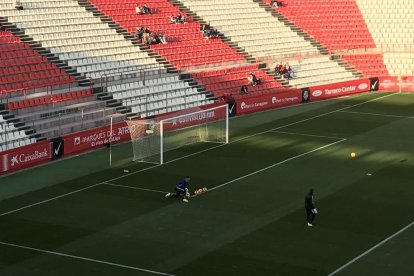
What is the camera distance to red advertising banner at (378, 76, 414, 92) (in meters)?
64.7

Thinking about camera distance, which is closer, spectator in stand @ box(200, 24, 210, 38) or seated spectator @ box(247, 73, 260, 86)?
seated spectator @ box(247, 73, 260, 86)

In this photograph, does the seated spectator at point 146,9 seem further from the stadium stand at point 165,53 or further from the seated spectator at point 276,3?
the seated spectator at point 276,3

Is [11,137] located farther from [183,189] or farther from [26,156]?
[183,189]

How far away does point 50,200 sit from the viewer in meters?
34.1

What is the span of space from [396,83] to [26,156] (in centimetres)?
3488

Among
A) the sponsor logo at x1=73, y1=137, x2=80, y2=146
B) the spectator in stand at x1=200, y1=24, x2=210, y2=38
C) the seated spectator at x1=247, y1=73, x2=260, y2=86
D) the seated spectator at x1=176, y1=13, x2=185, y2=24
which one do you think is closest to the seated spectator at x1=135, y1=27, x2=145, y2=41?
the seated spectator at x1=176, y1=13, x2=185, y2=24

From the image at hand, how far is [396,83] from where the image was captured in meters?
65.2

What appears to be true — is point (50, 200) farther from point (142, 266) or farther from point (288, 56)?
point (288, 56)

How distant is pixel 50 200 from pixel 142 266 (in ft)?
30.6

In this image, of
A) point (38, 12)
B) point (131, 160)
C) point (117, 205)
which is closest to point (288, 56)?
point (38, 12)

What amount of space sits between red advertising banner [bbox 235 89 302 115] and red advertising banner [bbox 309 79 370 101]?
5.51 ft

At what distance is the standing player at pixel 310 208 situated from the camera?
2970 centimetres

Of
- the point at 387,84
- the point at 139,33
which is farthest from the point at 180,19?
the point at 387,84

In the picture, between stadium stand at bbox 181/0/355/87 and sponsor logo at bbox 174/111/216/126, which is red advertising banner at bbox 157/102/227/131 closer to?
sponsor logo at bbox 174/111/216/126
